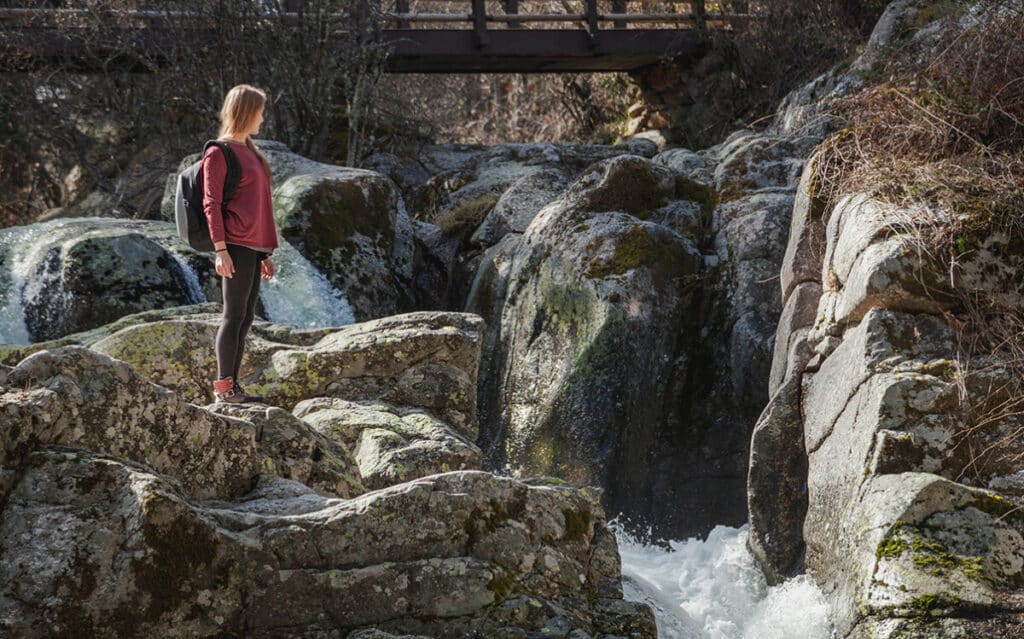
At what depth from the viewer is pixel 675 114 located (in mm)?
16891

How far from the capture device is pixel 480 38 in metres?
15.9

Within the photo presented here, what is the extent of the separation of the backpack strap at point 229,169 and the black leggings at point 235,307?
258mm

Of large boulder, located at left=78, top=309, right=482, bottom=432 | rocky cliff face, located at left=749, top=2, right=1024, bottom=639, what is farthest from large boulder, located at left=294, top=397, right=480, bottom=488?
rocky cliff face, located at left=749, top=2, right=1024, bottom=639

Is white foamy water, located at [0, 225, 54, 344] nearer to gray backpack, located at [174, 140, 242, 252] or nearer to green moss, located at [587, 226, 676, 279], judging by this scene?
gray backpack, located at [174, 140, 242, 252]

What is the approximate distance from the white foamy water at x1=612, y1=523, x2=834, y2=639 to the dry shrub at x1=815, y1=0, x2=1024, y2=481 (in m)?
1.10

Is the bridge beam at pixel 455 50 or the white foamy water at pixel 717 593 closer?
the white foamy water at pixel 717 593

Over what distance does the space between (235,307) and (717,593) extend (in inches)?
120

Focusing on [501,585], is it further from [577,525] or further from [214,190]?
[214,190]

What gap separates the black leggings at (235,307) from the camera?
210 inches

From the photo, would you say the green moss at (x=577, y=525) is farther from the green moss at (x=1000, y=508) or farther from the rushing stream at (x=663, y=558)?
the green moss at (x=1000, y=508)

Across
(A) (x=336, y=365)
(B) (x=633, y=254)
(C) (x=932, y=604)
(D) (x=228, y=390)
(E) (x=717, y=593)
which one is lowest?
(E) (x=717, y=593)

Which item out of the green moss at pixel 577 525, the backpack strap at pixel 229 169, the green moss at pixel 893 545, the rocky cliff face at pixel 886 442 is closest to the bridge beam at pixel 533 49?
the rocky cliff face at pixel 886 442

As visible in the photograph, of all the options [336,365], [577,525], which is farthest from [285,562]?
[336,365]

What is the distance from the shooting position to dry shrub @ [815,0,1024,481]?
529 cm
